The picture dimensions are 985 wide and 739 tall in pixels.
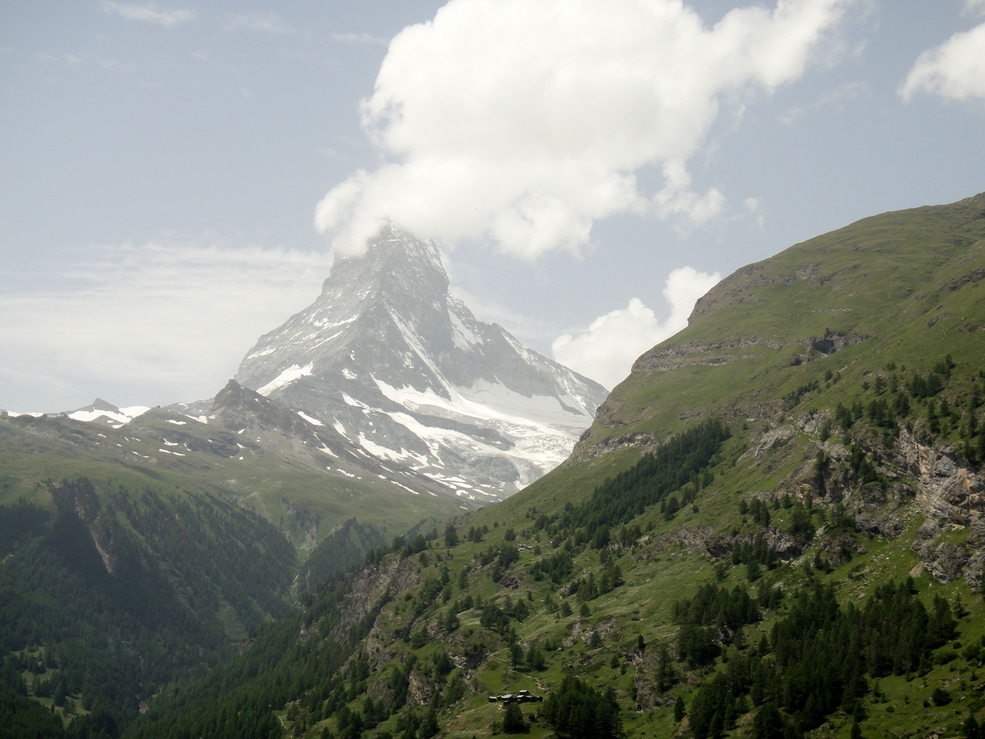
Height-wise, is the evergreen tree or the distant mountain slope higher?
the distant mountain slope

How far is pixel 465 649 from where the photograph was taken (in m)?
196

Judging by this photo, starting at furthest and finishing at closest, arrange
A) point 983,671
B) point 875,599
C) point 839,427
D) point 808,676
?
point 839,427 < point 875,599 < point 808,676 < point 983,671

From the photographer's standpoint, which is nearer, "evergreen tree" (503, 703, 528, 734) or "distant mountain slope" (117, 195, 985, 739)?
"distant mountain slope" (117, 195, 985, 739)

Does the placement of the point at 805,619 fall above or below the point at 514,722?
above

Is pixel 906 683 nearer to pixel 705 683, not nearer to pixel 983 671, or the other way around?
pixel 983 671

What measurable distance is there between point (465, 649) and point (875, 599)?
324 feet

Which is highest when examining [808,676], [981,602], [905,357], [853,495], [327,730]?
[905,357]

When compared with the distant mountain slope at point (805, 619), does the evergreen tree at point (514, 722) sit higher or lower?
lower

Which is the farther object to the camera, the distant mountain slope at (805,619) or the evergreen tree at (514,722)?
the evergreen tree at (514,722)

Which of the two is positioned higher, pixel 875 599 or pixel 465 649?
pixel 875 599

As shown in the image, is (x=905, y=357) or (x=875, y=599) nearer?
(x=875, y=599)

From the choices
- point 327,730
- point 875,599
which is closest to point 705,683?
point 875,599

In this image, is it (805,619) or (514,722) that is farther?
(514,722)

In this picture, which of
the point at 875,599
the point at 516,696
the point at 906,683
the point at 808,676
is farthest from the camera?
the point at 516,696
